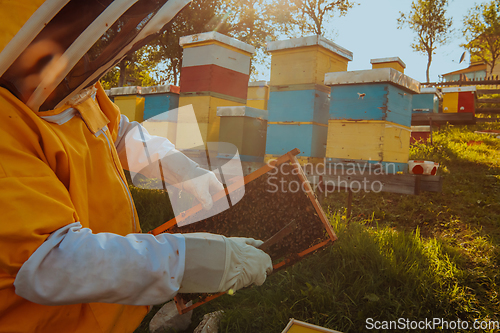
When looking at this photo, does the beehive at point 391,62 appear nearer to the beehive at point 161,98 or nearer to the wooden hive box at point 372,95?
the wooden hive box at point 372,95

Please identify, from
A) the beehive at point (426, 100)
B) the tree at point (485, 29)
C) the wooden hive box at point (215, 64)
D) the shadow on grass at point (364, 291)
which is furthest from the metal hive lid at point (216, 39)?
the tree at point (485, 29)

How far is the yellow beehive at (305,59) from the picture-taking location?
360cm

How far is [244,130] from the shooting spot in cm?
405

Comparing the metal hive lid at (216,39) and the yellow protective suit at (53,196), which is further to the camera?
the metal hive lid at (216,39)

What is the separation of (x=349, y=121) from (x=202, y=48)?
8.20ft

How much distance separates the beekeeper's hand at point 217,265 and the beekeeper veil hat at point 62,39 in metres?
0.60

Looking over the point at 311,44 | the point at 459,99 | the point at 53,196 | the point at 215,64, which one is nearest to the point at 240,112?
the point at 215,64

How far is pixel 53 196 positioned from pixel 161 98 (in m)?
4.72

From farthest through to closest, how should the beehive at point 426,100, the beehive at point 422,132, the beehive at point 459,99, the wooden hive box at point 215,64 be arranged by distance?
the beehive at point 422,132 < the beehive at point 459,99 < the beehive at point 426,100 < the wooden hive box at point 215,64

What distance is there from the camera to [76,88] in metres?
1.00

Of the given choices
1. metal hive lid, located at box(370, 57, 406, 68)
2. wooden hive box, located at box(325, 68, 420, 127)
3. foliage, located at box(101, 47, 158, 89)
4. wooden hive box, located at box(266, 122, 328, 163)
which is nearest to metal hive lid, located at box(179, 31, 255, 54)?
wooden hive box, located at box(266, 122, 328, 163)

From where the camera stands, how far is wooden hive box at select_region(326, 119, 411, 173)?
10.2 ft

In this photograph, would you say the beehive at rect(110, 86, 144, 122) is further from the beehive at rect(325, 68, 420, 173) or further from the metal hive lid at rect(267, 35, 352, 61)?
the beehive at rect(325, 68, 420, 173)

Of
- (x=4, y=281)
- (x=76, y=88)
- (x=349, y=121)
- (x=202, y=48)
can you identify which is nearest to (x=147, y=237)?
(x=4, y=281)
